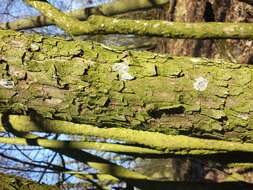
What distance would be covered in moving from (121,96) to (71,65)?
0.56ft

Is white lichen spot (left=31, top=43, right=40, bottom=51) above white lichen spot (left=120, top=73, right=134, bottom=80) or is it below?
above

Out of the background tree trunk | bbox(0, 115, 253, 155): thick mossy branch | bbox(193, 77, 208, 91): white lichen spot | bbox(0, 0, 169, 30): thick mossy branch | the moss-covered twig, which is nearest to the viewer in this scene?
bbox(193, 77, 208, 91): white lichen spot

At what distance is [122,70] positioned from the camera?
4.69ft

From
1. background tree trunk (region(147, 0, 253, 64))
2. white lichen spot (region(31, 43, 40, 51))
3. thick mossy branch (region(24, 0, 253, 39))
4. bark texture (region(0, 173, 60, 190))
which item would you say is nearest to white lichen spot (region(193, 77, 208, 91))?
white lichen spot (region(31, 43, 40, 51))

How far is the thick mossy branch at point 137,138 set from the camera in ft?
6.87

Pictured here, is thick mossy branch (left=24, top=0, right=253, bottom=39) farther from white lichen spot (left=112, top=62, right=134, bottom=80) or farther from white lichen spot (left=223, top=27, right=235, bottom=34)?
white lichen spot (left=112, top=62, right=134, bottom=80)

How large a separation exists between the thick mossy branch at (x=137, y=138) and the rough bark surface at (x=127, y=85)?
1.89ft

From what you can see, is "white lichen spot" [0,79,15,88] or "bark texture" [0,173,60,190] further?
"bark texture" [0,173,60,190]

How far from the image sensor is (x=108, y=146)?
2.76m

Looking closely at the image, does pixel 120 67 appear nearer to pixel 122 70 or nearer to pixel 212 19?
pixel 122 70

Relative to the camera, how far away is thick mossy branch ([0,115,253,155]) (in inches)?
82.4

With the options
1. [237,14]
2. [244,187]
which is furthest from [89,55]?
[237,14]

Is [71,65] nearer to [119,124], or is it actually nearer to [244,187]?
[119,124]

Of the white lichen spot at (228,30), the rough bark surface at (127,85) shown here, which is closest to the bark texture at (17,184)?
the rough bark surface at (127,85)
